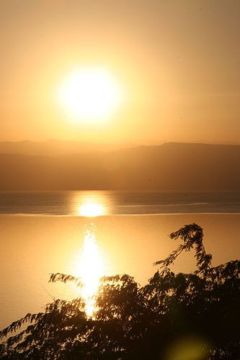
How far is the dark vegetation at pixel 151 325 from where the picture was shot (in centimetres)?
1325

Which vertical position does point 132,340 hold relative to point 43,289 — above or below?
below

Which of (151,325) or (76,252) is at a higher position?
(76,252)

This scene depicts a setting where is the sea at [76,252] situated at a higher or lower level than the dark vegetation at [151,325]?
higher

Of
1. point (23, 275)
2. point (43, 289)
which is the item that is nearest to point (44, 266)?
point (23, 275)

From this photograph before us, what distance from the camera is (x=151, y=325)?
554 inches

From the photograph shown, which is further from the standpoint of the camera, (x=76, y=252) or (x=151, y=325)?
(x=76, y=252)

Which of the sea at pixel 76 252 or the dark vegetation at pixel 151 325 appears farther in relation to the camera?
the sea at pixel 76 252

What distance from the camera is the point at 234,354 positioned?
14.0 meters

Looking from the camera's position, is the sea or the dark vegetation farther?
the sea

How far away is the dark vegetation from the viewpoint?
13250 mm

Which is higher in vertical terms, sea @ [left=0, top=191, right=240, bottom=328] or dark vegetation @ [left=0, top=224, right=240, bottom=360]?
sea @ [left=0, top=191, right=240, bottom=328]

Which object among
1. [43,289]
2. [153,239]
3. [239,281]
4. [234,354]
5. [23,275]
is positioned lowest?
[234,354]

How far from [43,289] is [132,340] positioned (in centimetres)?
3824

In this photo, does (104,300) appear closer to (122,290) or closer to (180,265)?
(122,290)
